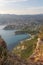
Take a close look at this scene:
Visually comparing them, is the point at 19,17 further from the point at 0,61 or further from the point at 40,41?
the point at 0,61

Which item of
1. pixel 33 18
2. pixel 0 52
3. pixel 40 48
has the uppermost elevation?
pixel 0 52

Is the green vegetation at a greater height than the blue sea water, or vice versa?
the green vegetation

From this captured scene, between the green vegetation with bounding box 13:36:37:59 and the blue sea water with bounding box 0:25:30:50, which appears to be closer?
the green vegetation with bounding box 13:36:37:59

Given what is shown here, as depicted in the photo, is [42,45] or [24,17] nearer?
[42,45]

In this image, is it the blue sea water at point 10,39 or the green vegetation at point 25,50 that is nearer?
the green vegetation at point 25,50

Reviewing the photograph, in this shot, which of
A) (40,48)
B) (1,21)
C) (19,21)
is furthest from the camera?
(19,21)

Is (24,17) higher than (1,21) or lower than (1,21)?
lower

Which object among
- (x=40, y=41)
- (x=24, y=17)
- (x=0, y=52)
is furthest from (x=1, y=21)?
(x=0, y=52)

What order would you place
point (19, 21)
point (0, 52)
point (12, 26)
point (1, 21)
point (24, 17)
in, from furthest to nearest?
point (24, 17) → point (19, 21) → point (12, 26) → point (1, 21) → point (0, 52)

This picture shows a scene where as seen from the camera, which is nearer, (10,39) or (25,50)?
(25,50)

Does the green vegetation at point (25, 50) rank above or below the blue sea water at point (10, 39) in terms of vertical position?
above

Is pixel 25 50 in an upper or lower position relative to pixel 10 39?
upper
